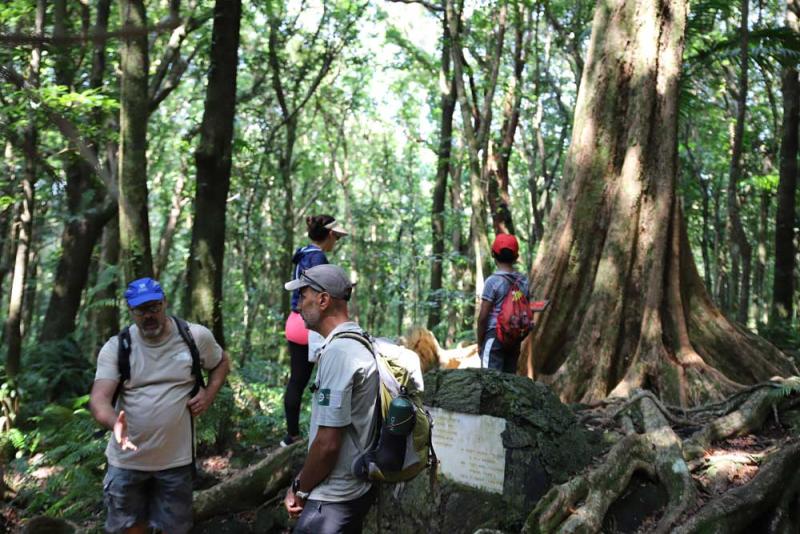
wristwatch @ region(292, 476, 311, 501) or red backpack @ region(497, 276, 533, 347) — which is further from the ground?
red backpack @ region(497, 276, 533, 347)

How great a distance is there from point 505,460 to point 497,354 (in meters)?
1.28

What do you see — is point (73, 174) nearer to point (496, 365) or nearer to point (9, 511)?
point (9, 511)

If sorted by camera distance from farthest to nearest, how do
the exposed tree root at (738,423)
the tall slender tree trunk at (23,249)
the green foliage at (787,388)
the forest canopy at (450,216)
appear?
1. the tall slender tree trunk at (23,249)
2. the forest canopy at (450,216)
3. the green foliage at (787,388)
4. the exposed tree root at (738,423)

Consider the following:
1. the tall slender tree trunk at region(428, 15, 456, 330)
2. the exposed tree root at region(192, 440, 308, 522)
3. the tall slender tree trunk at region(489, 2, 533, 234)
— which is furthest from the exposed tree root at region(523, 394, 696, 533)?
the tall slender tree trunk at region(428, 15, 456, 330)

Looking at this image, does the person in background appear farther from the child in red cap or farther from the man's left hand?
the child in red cap

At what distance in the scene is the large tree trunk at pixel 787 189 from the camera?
13.5 m

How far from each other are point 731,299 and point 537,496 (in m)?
24.9

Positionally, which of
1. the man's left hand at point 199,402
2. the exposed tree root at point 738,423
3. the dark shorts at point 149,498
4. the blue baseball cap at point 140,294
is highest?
the blue baseball cap at point 140,294

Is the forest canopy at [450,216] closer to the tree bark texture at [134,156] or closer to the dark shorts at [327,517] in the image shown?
the tree bark texture at [134,156]

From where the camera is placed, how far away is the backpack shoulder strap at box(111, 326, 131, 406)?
4.23m

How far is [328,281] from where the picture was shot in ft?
11.0

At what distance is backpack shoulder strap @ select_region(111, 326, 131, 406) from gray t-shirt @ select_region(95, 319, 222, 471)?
0.07 feet

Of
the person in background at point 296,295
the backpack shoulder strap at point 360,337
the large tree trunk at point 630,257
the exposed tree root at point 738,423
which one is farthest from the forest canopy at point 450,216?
the person in background at point 296,295

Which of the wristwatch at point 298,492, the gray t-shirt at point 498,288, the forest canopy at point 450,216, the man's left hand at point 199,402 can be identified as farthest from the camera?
the forest canopy at point 450,216
